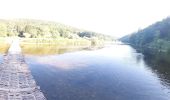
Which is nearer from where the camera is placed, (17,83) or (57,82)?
(17,83)

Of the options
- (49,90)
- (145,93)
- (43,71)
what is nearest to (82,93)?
(49,90)

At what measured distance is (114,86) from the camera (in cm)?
4584

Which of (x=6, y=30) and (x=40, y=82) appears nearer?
(x=40, y=82)

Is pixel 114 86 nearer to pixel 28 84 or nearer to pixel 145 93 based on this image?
pixel 145 93

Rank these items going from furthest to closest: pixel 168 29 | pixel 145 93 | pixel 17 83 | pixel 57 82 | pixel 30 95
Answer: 1. pixel 168 29
2. pixel 57 82
3. pixel 145 93
4. pixel 17 83
5. pixel 30 95

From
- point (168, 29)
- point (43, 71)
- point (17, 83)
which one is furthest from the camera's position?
point (168, 29)

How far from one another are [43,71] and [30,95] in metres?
22.8

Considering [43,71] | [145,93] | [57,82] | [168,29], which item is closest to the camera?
[145,93]

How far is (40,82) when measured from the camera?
44.3 meters

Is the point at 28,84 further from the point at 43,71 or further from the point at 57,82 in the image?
the point at 43,71

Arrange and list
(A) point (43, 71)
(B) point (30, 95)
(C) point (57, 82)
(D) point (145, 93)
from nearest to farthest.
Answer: (B) point (30, 95)
(D) point (145, 93)
(C) point (57, 82)
(A) point (43, 71)

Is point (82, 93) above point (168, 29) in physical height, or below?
below

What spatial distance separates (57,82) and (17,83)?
9.05m

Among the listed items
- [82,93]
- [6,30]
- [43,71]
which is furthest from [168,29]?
[82,93]
